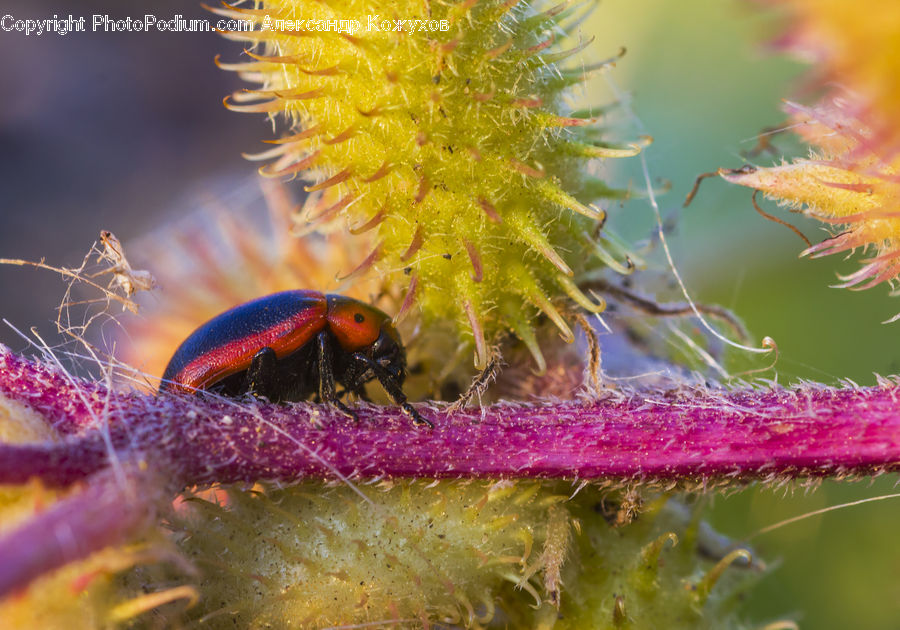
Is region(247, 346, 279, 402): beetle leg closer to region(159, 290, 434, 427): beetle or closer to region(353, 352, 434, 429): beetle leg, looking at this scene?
region(159, 290, 434, 427): beetle

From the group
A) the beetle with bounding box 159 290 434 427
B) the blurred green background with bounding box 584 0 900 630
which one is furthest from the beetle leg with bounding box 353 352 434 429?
the blurred green background with bounding box 584 0 900 630

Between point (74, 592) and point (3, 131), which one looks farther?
point (3, 131)

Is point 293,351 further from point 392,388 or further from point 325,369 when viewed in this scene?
point 392,388

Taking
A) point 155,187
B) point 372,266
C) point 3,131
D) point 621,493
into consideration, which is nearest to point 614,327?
point 621,493

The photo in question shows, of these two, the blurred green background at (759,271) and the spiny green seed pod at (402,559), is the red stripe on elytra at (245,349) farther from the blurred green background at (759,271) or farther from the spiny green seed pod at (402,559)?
the blurred green background at (759,271)

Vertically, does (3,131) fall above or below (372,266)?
above

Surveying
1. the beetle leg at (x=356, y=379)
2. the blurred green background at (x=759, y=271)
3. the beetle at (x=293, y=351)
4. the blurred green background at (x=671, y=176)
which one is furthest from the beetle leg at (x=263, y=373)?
the blurred green background at (x=759, y=271)

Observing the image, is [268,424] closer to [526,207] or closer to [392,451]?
[392,451]
